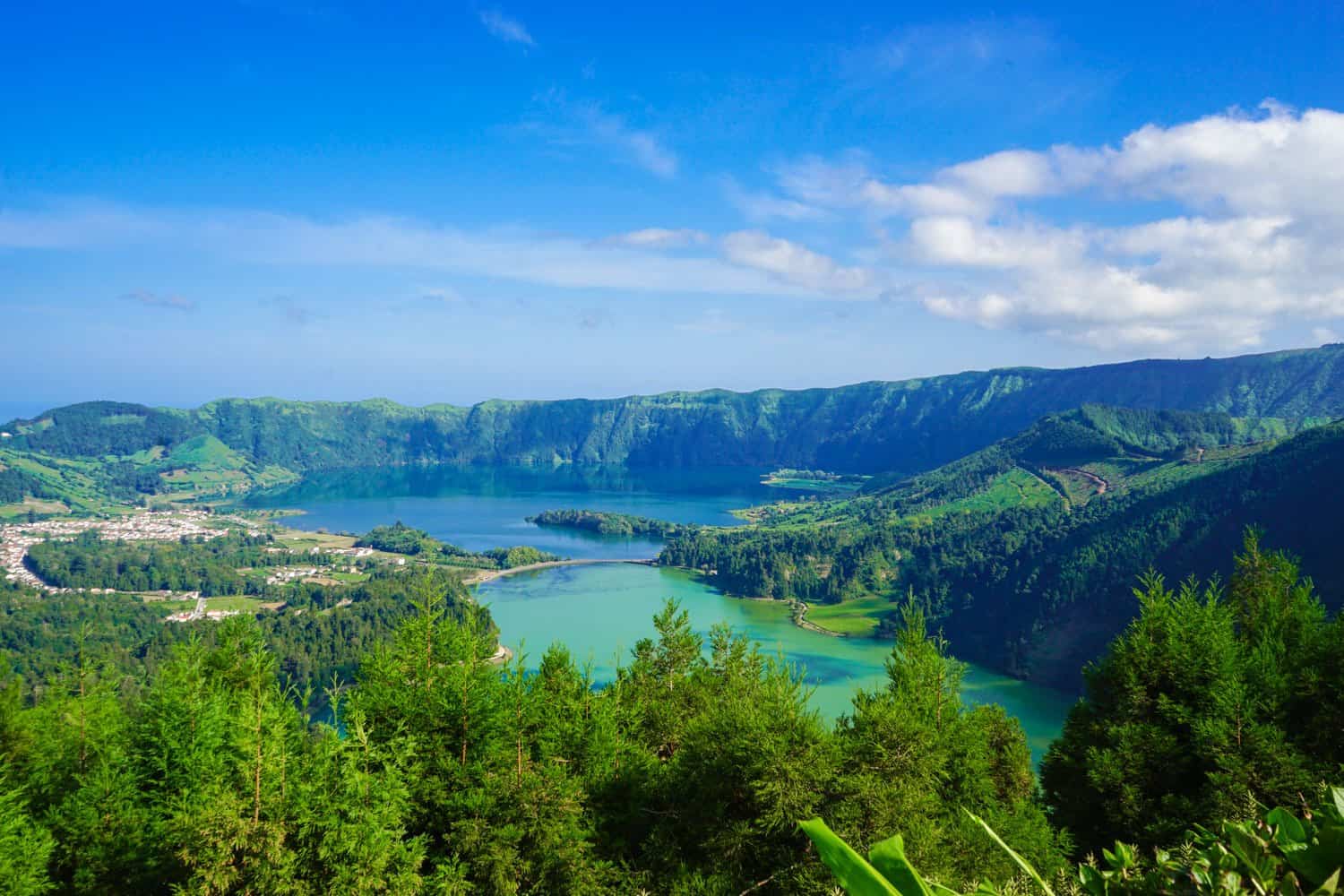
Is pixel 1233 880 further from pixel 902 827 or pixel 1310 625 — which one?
pixel 1310 625

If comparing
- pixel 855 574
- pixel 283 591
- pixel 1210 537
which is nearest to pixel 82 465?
pixel 283 591

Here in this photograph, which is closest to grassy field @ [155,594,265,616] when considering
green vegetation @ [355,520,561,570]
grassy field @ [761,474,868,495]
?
green vegetation @ [355,520,561,570]

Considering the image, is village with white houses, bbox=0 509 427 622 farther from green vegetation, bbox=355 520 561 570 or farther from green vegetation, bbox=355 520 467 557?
green vegetation, bbox=355 520 561 570

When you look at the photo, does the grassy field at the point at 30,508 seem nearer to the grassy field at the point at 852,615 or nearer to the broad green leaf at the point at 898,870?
the grassy field at the point at 852,615

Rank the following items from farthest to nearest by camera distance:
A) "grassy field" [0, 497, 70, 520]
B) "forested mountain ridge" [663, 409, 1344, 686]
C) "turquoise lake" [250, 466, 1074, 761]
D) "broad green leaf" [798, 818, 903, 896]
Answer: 1. "grassy field" [0, 497, 70, 520]
2. "forested mountain ridge" [663, 409, 1344, 686]
3. "turquoise lake" [250, 466, 1074, 761]
4. "broad green leaf" [798, 818, 903, 896]

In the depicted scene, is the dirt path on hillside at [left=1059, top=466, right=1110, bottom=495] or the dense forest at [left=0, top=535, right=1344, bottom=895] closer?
the dense forest at [left=0, top=535, right=1344, bottom=895]

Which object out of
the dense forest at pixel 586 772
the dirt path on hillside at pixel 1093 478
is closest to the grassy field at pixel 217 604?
the dense forest at pixel 586 772
